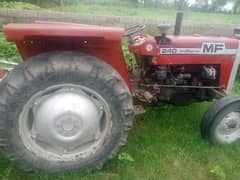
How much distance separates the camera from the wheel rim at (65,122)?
2.34m

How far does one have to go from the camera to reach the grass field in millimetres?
2555

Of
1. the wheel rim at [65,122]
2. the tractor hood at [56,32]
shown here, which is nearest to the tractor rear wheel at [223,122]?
the wheel rim at [65,122]

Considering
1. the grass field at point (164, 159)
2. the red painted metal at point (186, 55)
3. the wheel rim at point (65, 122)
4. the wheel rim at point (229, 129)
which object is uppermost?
the red painted metal at point (186, 55)

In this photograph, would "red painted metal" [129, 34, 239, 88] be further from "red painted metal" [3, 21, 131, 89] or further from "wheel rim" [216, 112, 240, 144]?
"wheel rim" [216, 112, 240, 144]

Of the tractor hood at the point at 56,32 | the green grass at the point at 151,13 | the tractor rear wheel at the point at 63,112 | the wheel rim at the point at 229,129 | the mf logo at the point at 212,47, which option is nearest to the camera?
the tractor hood at the point at 56,32

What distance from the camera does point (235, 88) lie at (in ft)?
15.8

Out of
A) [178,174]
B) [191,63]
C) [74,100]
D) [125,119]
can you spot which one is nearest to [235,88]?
[191,63]

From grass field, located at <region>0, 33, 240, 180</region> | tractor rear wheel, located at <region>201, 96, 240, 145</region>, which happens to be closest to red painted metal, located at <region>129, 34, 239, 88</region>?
tractor rear wheel, located at <region>201, 96, 240, 145</region>

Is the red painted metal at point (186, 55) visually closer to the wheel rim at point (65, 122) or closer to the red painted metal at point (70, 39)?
the red painted metal at point (70, 39)

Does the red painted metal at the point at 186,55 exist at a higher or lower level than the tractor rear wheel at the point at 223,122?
higher

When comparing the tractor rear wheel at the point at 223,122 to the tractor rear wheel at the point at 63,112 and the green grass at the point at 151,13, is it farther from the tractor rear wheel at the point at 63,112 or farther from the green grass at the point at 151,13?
→ the green grass at the point at 151,13

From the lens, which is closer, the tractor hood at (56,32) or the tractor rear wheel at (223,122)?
the tractor hood at (56,32)

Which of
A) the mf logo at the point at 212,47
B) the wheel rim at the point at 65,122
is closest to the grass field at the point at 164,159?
the wheel rim at the point at 65,122

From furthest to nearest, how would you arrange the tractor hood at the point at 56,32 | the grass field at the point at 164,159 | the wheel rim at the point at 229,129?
the wheel rim at the point at 229,129 → the grass field at the point at 164,159 → the tractor hood at the point at 56,32
